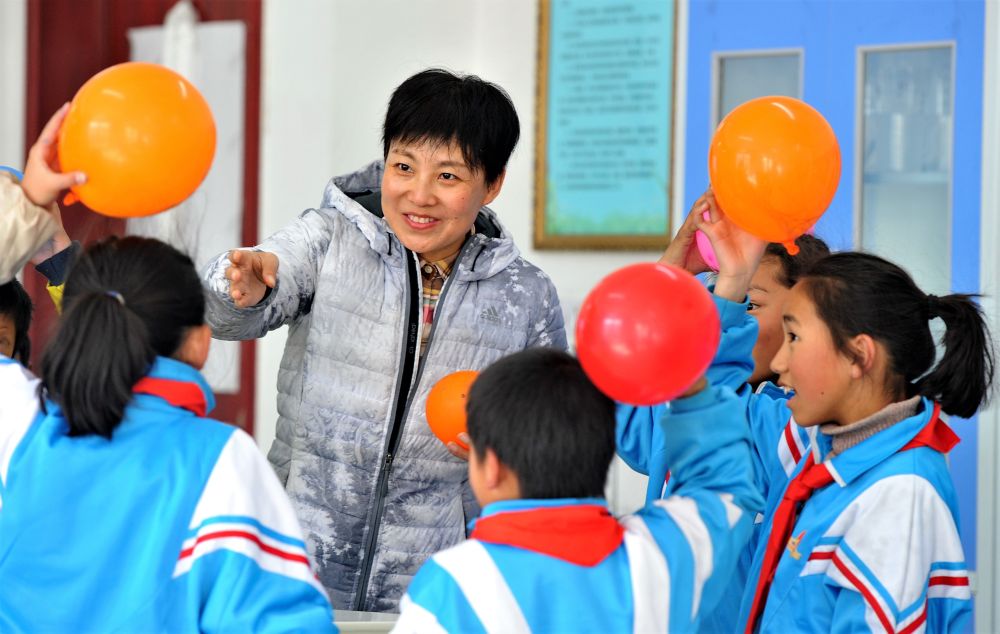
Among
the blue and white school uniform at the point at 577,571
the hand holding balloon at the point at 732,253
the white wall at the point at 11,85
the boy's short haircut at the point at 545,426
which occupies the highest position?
the white wall at the point at 11,85

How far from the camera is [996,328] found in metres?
2.70

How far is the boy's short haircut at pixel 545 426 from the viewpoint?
1.12 metres

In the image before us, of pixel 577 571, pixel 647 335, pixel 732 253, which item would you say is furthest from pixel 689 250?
pixel 577 571

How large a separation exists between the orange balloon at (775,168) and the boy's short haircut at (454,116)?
0.37m

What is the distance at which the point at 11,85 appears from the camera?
4.04 metres

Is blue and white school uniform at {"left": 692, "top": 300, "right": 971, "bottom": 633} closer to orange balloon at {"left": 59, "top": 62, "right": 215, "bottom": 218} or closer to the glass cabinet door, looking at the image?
orange balloon at {"left": 59, "top": 62, "right": 215, "bottom": 218}

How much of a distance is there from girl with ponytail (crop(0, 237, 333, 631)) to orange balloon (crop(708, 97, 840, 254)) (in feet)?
2.20

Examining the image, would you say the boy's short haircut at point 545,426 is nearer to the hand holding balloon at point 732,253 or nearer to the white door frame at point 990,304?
the hand holding balloon at point 732,253

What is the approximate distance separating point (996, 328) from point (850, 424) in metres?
1.38

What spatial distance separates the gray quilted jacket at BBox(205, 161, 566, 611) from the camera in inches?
64.3

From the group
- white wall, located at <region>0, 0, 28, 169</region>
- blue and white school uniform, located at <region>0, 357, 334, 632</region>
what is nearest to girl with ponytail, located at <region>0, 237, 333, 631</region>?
blue and white school uniform, located at <region>0, 357, 334, 632</region>

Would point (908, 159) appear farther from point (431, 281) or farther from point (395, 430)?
point (395, 430)

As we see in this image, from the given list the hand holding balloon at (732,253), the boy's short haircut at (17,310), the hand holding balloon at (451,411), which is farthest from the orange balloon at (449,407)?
the boy's short haircut at (17,310)

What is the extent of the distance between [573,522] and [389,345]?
0.61m
